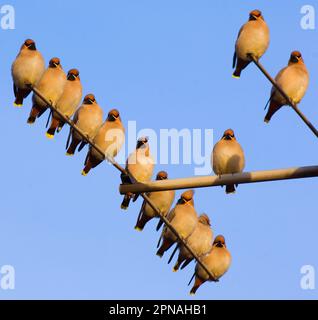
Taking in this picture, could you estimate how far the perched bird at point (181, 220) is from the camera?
14.6 m

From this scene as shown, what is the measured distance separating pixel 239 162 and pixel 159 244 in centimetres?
185

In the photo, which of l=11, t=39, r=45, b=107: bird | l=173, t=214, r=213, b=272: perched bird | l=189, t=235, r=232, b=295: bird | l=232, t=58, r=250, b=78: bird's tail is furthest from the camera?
l=189, t=235, r=232, b=295: bird

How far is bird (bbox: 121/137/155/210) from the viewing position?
1370 cm

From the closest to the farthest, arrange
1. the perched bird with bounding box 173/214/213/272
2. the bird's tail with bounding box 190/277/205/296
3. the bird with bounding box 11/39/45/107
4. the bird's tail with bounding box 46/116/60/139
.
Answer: the bird with bounding box 11/39/45/107 → the bird's tail with bounding box 190/277/205/296 → the perched bird with bounding box 173/214/213/272 → the bird's tail with bounding box 46/116/60/139

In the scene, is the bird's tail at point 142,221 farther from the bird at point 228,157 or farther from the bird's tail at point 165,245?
the bird at point 228,157

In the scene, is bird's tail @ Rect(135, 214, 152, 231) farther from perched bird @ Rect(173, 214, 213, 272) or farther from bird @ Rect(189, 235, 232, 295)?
bird @ Rect(189, 235, 232, 295)

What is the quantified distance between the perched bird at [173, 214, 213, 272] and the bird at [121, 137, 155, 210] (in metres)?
1.02

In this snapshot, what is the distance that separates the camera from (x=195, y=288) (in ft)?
47.3

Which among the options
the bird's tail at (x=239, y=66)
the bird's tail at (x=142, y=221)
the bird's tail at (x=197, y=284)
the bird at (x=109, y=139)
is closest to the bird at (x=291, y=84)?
the bird's tail at (x=239, y=66)

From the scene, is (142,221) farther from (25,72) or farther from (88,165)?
(25,72)

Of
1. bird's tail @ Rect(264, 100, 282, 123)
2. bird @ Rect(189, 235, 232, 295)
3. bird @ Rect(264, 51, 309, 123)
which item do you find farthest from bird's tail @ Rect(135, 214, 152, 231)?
bird's tail @ Rect(264, 100, 282, 123)
